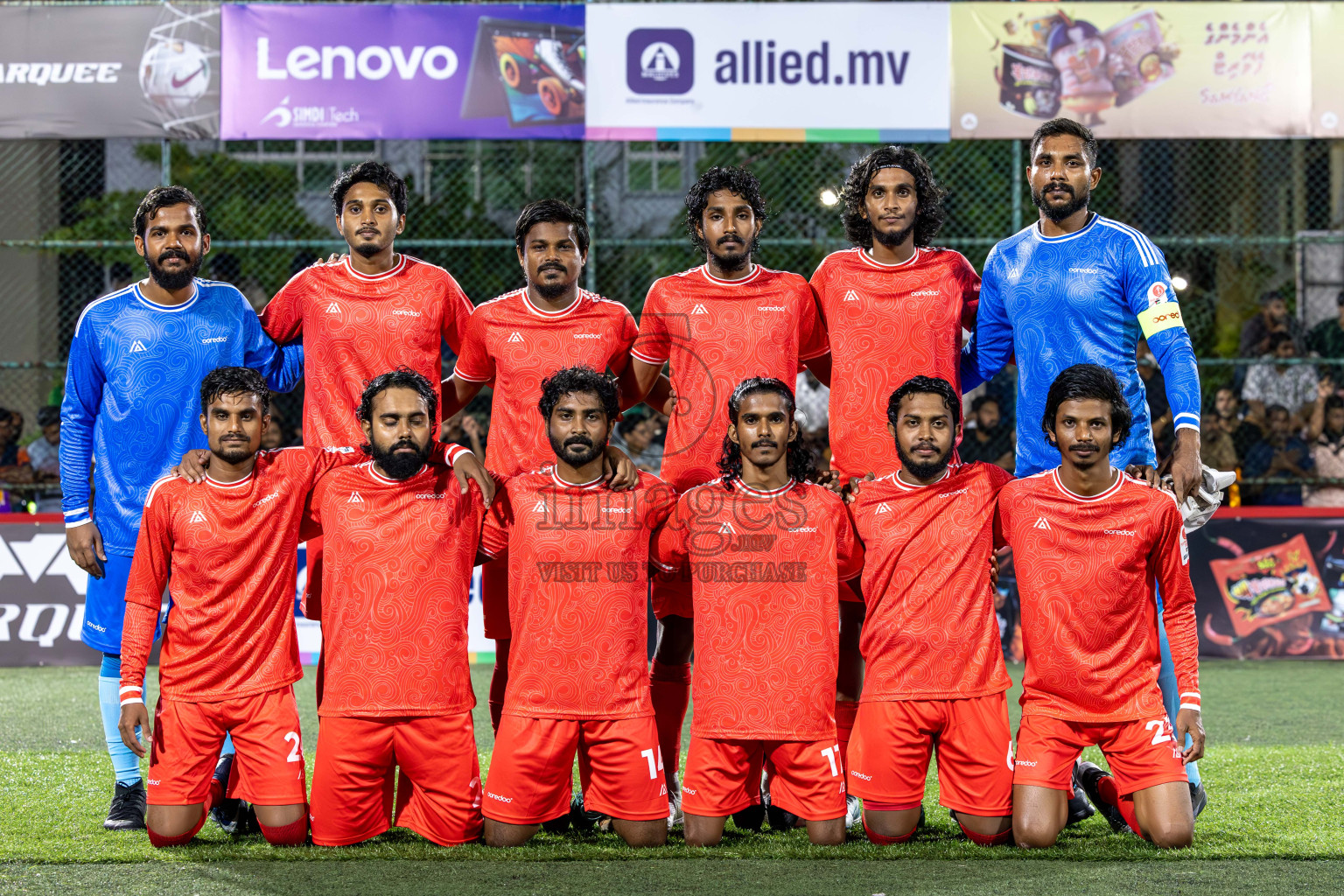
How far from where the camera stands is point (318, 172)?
50.2ft

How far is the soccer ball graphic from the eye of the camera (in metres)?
9.60

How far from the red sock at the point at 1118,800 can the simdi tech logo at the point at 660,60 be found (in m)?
6.27

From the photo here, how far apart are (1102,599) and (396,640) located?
2403 mm

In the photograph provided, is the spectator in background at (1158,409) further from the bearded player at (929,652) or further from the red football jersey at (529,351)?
the red football jersey at (529,351)

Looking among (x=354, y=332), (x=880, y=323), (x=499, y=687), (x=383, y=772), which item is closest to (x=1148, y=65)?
(x=880, y=323)

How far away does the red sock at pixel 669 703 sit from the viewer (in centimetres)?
496

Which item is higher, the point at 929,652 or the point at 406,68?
the point at 406,68

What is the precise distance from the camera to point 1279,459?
32.4 feet

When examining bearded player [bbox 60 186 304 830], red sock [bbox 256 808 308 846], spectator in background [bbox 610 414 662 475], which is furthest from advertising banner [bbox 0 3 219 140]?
red sock [bbox 256 808 308 846]

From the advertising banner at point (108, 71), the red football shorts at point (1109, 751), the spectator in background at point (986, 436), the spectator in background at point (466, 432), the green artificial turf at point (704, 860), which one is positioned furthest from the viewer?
the spectator in background at point (986, 436)

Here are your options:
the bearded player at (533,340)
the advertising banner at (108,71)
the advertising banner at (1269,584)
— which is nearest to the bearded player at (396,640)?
the bearded player at (533,340)

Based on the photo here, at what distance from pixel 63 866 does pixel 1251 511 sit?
793 cm

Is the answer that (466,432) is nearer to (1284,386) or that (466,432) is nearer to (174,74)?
(174,74)

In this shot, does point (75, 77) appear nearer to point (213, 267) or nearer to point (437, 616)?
point (213, 267)
